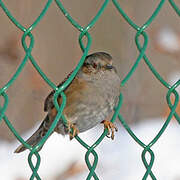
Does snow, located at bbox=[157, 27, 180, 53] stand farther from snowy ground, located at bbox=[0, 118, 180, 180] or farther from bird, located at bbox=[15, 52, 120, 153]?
bird, located at bbox=[15, 52, 120, 153]

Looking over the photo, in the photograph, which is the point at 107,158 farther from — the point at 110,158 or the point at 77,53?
the point at 77,53

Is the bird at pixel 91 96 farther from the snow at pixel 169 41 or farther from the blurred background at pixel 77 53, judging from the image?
the snow at pixel 169 41

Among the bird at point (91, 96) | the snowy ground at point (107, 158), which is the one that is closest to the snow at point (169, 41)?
the snowy ground at point (107, 158)

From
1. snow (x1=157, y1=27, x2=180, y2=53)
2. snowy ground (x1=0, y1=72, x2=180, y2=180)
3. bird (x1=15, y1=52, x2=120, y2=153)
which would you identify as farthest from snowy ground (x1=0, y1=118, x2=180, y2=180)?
bird (x1=15, y1=52, x2=120, y2=153)

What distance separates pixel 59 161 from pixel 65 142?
0.43 ft

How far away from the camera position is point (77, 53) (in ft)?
13.8

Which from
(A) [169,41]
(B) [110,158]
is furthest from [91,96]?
(A) [169,41]

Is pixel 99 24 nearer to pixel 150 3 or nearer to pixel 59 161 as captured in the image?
pixel 150 3

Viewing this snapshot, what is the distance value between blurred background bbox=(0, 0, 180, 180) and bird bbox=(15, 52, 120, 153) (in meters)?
1.53

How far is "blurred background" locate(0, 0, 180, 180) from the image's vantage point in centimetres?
385

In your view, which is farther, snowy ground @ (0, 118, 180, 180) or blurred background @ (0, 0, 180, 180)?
blurred background @ (0, 0, 180, 180)

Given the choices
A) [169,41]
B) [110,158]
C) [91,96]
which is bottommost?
[110,158]

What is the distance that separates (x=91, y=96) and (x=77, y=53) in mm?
2314

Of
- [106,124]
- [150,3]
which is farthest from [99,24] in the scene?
[106,124]
